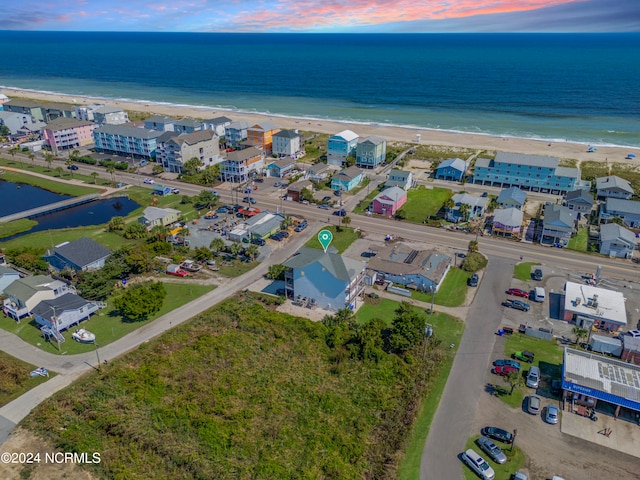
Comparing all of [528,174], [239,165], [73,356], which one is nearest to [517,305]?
[528,174]

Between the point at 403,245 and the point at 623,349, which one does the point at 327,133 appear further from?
the point at 623,349

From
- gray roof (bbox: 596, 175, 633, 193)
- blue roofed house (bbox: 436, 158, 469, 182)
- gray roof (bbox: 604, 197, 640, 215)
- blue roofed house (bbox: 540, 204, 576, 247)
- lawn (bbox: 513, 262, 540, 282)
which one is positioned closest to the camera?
lawn (bbox: 513, 262, 540, 282)

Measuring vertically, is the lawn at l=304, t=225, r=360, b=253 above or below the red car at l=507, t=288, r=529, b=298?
above

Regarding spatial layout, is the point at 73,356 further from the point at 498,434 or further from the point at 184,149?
the point at 184,149

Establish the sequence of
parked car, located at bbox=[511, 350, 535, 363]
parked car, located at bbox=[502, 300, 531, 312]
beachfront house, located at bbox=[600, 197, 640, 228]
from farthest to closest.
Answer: beachfront house, located at bbox=[600, 197, 640, 228] < parked car, located at bbox=[502, 300, 531, 312] < parked car, located at bbox=[511, 350, 535, 363]

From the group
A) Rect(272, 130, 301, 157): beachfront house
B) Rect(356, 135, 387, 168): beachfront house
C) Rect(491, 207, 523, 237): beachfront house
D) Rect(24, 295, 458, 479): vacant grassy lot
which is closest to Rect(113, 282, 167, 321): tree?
Rect(24, 295, 458, 479): vacant grassy lot

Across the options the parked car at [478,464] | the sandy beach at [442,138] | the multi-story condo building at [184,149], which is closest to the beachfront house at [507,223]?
the parked car at [478,464]

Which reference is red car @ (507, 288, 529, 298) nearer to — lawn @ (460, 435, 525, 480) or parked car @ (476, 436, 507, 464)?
lawn @ (460, 435, 525, 480)
